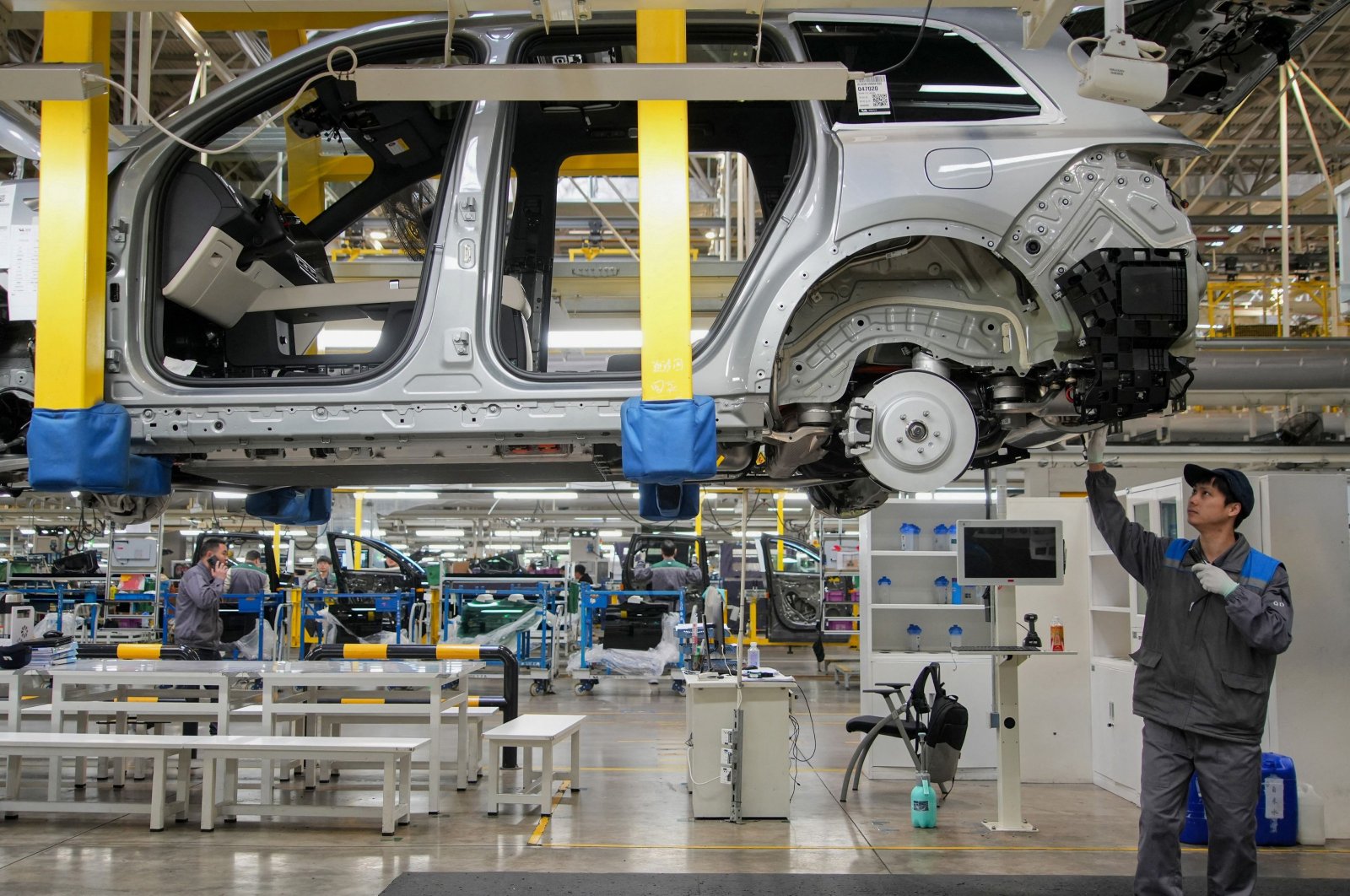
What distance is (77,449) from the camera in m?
3.04

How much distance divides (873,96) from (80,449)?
2.57 metres

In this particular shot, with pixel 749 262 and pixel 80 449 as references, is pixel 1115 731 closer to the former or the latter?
pixel 749 262

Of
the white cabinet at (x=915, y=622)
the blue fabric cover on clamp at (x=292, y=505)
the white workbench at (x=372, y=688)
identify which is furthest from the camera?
the white cabinet at (x=915, y=622)

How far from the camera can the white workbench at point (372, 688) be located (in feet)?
19.6

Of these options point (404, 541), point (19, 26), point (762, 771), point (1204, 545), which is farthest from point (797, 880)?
point (404, 541)

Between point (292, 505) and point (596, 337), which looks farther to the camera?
point (596, 337)

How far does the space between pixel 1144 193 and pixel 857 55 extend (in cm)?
102

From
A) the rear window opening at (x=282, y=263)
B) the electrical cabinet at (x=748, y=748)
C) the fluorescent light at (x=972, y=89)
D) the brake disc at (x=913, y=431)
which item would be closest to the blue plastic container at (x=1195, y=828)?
the electrical cabinet at (x=748, y=748)

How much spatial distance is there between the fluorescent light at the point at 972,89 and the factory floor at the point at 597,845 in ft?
11.8

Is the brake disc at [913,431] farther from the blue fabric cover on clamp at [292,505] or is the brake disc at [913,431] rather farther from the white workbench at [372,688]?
the white workbench at [372,688]

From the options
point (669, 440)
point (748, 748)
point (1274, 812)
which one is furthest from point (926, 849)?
point (669, 440)

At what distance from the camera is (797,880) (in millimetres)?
4668

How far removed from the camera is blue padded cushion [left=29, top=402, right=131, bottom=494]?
3027 mm

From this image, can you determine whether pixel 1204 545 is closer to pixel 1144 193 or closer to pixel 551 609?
pixel 1144 193
